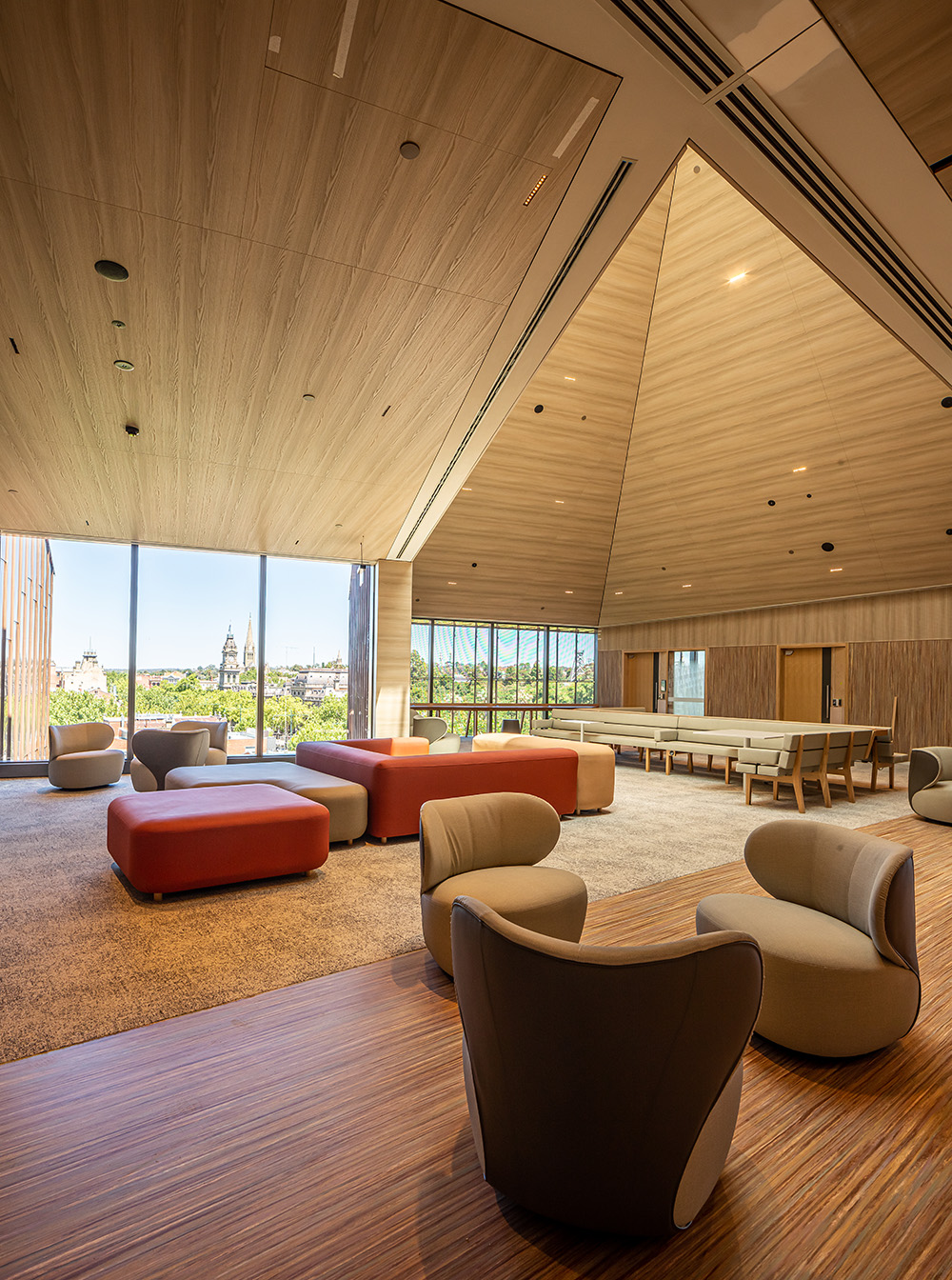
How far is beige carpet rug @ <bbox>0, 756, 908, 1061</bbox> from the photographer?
2.66 meters

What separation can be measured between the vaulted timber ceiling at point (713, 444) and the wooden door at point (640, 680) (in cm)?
278

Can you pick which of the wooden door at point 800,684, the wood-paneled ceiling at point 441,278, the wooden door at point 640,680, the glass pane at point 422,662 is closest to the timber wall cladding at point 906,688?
the wooden door at point 800,684

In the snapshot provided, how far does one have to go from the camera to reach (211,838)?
3836 mm

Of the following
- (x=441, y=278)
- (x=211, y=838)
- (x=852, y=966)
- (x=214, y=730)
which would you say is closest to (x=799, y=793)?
(x=852, y=966)

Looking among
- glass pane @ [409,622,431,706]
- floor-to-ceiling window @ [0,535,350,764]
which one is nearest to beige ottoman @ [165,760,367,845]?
floor-to-ceiling window @ [0,535,350,764]

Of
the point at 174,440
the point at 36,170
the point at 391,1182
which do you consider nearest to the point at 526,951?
the point at 391,1182

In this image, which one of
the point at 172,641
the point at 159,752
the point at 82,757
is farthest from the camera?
the point at 172,641

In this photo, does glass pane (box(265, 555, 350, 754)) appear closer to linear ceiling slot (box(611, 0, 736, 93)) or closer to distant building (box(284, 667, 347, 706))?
distant building (box(284, 667, 347, 706))

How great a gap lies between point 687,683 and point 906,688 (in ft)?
15.0

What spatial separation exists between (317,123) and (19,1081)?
14.3 feet

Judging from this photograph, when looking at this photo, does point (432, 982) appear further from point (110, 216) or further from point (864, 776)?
point (864, 776)

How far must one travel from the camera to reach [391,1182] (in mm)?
1720

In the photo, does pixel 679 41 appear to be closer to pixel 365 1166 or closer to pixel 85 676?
pixel 365 1166

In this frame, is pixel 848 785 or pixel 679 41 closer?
pixel 679 41
